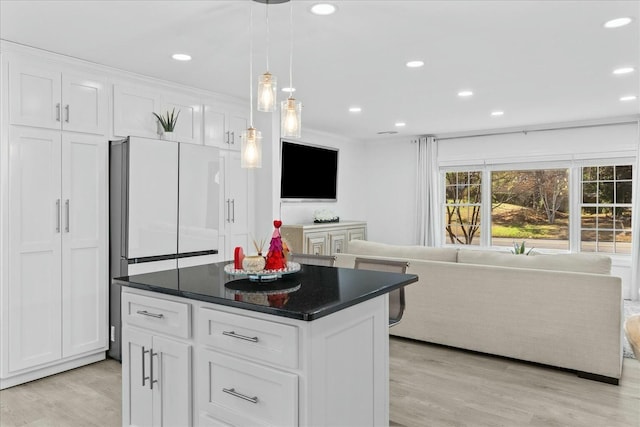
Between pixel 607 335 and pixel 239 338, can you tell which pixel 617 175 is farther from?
pixel 239 338

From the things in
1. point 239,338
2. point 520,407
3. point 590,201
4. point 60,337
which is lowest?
point 520,407

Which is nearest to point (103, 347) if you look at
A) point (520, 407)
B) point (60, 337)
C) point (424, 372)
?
point (60, 337)

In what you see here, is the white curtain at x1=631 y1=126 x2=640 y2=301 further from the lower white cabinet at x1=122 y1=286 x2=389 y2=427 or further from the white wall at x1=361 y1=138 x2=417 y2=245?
the lower white cabinet at x1=122 y1=286 x2=389 y2=427

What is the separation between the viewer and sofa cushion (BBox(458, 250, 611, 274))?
11.4 feet

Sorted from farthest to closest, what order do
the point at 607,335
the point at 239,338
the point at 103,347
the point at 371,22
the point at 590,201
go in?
the point at 590,201, the point at 103,347, the point at 607,335, the point at 371,22, the point at 239,338

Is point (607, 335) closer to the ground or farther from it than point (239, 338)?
closer to the ground

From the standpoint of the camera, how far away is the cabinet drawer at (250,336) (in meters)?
1.72

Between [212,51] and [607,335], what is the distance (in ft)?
11.9

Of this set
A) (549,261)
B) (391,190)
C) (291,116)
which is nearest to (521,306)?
(549,261)

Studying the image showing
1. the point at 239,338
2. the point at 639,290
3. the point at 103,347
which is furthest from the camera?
the point at 639,290

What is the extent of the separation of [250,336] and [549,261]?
2803 millimetres

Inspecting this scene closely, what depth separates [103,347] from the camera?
3.84m

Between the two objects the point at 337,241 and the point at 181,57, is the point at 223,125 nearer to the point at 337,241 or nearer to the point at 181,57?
the point at 181,57

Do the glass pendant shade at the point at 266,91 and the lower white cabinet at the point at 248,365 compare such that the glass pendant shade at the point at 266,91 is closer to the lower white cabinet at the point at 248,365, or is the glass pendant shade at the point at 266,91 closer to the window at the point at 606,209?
the lower white cabinet at the point at 248,365
